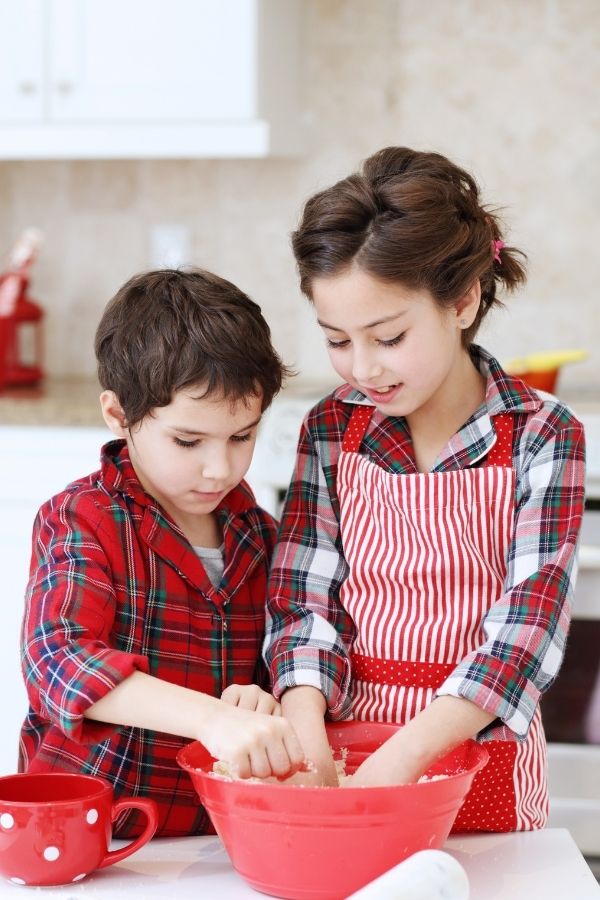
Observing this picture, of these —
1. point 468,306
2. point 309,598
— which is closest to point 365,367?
point 468,306

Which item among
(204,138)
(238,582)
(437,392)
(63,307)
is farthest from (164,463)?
(63,307)

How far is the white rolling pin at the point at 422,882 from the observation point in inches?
27.9

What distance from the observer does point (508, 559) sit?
112 centimetres

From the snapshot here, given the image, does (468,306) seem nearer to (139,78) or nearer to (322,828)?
(322,828)

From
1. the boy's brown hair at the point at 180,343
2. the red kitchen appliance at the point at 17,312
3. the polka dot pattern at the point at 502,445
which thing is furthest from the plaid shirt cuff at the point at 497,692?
the red kitchen appliance at the point at 17,312

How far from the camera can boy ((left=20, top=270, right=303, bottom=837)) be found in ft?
3.48

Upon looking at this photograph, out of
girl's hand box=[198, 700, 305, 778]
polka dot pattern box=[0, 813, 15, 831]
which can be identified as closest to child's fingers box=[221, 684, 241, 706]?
girl's hand box=[198, 700, 305, 778]

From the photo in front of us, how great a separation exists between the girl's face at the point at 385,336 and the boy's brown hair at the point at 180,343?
0.07 m

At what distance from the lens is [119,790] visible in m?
1.10

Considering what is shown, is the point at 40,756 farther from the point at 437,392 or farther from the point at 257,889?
the point at 437,392

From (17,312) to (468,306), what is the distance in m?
1.70

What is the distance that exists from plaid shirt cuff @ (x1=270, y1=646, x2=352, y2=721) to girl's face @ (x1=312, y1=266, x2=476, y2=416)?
247 mm

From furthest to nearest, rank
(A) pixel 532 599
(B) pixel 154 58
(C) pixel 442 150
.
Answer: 1. (C) pixel 442 150
2. (B) pixel 154 58
3. (A) pixel 532 599

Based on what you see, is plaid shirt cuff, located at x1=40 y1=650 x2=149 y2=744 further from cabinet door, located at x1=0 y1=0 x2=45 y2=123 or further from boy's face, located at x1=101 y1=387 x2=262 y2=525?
cabinet door, located at x1=0 y1=0 x2=45 y2=123
